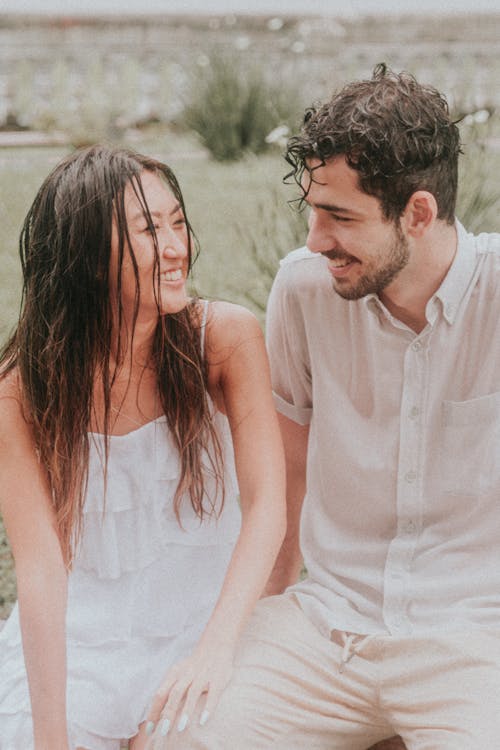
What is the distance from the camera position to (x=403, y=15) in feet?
35.3

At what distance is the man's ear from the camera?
82.0 inches

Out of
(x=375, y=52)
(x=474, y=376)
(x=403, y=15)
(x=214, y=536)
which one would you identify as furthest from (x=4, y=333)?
(x=403, y=15)

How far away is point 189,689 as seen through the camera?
77.6 inches

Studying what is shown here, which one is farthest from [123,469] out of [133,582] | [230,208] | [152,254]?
[230,208]

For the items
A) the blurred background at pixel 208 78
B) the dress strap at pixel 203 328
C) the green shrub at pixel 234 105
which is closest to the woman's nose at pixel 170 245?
the dress strap at pixel 203 328

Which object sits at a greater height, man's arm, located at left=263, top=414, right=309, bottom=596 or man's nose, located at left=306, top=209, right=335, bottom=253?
man's nose, located at left=306, top=209, right=335, bottom=253

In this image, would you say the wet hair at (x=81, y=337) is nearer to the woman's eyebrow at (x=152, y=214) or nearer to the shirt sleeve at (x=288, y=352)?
the woman's eyebrow at (x=152, y=214)

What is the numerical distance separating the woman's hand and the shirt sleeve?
0.61 meters

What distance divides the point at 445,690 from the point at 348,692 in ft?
0.64

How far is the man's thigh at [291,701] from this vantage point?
2.00 m

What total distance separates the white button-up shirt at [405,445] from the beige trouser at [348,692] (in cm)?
6

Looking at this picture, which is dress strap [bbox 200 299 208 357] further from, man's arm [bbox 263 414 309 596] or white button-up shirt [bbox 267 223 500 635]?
man's arm [bbox 263 414 309 596]

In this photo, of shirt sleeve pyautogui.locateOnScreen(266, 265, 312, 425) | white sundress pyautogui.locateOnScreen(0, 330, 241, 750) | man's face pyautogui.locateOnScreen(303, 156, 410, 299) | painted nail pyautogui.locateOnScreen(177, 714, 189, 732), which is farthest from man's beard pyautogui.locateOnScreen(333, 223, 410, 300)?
painted nail pyautogui.locateOnScreen(177, 714, 189, 732)

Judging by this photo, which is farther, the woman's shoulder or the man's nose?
the woman's shoulder
